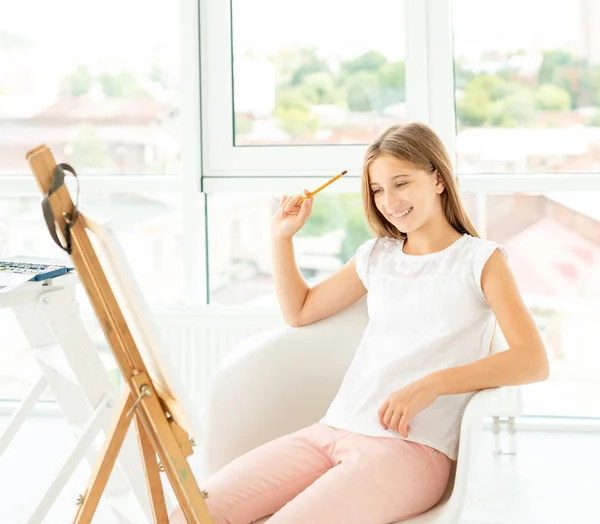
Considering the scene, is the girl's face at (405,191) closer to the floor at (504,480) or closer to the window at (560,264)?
the floor at (504,480)

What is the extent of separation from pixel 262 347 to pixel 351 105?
54.0 inches

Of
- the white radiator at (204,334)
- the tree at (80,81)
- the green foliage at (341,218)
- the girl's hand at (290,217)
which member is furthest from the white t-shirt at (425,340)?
the tree at (80,81)

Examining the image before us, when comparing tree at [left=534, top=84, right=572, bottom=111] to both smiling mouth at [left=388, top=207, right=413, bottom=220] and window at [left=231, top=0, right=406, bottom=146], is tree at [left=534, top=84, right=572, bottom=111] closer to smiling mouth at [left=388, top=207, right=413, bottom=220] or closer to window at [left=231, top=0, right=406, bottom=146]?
window at [left=231, top=0, right=406, bottom=146]

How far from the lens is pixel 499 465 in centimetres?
260

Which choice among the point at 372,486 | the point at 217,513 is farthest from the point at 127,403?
the point at 372,486

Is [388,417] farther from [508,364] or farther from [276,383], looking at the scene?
[276,383]

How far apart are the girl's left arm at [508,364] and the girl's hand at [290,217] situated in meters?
0.49

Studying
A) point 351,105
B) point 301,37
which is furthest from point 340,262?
point 301,37

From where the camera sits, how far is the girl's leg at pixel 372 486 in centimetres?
141

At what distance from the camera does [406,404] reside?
4.97ft

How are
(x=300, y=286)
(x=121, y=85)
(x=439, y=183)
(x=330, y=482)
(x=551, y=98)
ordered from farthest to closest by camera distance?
(x=121, y=85) < (x=551, y=98) < (x=300, y=286) < (x=439, y=183) < (x=330, y=482)

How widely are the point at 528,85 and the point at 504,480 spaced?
1300mm

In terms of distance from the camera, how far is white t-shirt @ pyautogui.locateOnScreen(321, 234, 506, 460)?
1.59 metres

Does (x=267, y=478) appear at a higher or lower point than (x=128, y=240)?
lower
